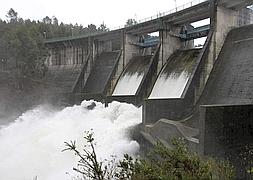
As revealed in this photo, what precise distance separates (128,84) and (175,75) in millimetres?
4809

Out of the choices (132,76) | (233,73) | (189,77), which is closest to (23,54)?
(132,76)

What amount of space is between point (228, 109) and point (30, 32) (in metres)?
25.7

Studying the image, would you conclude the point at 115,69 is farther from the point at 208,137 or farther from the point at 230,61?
the point at 208,137

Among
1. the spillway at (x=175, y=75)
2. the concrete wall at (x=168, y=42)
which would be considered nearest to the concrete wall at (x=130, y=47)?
the concrete wall at (x=168, y=42)

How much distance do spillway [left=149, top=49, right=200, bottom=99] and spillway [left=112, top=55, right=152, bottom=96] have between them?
186 cm

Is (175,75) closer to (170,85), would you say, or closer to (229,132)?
(170,85)

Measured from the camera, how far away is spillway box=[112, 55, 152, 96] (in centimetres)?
2081

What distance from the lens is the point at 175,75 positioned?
17578 mm

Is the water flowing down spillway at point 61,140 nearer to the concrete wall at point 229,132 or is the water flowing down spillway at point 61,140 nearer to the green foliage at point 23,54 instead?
the concrete wall at point 229,132

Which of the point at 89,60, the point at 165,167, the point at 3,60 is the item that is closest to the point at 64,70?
the point at 89,60

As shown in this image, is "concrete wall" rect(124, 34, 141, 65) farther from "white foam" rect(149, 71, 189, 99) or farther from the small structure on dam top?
"white foam" rect(149, 71, 189, 99)

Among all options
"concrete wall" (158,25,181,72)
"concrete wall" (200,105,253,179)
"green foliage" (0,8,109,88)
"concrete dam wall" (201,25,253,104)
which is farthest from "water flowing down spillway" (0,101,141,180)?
"green foliage" (0,8,109,88)

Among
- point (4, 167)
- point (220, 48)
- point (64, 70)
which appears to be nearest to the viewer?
point (4, 167)

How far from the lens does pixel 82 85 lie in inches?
1048
